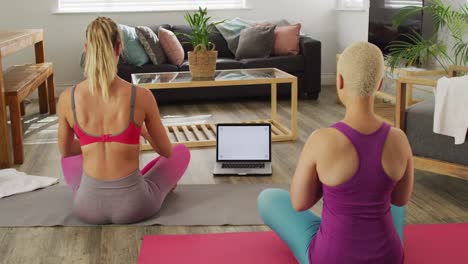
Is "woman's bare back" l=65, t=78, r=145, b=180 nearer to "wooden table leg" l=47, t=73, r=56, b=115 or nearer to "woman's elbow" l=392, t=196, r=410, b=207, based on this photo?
"woman's elbow" l=392, t=196, r=410, b=207

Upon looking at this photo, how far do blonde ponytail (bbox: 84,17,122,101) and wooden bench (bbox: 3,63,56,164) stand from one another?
1502 millimetres

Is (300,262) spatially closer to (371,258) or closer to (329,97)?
(371,258)

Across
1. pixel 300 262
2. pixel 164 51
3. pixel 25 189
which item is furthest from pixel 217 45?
pixel 300 262

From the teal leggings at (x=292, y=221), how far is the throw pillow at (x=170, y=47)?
11.9 feet

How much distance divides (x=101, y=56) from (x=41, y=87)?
321 centimetres

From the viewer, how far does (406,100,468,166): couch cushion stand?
3288 millimetres

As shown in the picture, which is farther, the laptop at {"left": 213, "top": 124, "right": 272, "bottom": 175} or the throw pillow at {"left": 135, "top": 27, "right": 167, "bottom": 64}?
the throw pillow at {"left": 135, "top": 27, "right": 167, "bottom": 64}

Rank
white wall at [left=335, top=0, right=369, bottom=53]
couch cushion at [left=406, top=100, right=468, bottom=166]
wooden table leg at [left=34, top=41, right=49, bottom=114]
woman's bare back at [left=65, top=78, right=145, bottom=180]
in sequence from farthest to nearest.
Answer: white wall at [left=335, top=0, right=369, bottom=53]
wooden table leg at [left=34, top=41, right=49, bottom=114]
couch cushion at [left=406, top=100, right=468, bottom=166]
woman's bare back at [left=65, top=78, right=145, bottom=180]

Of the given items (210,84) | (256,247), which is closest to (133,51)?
(210,84)

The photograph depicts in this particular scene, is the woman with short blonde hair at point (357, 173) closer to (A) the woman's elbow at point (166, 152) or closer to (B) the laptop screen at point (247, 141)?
(A) the woman's elbow at point (166, 152)

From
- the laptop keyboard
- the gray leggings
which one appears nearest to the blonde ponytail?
the gray leggings

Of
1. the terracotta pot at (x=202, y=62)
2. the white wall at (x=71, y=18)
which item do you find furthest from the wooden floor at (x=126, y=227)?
the white wall at (x=71, y=18)

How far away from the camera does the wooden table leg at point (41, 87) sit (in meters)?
5.63

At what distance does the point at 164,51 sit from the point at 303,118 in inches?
61.3
